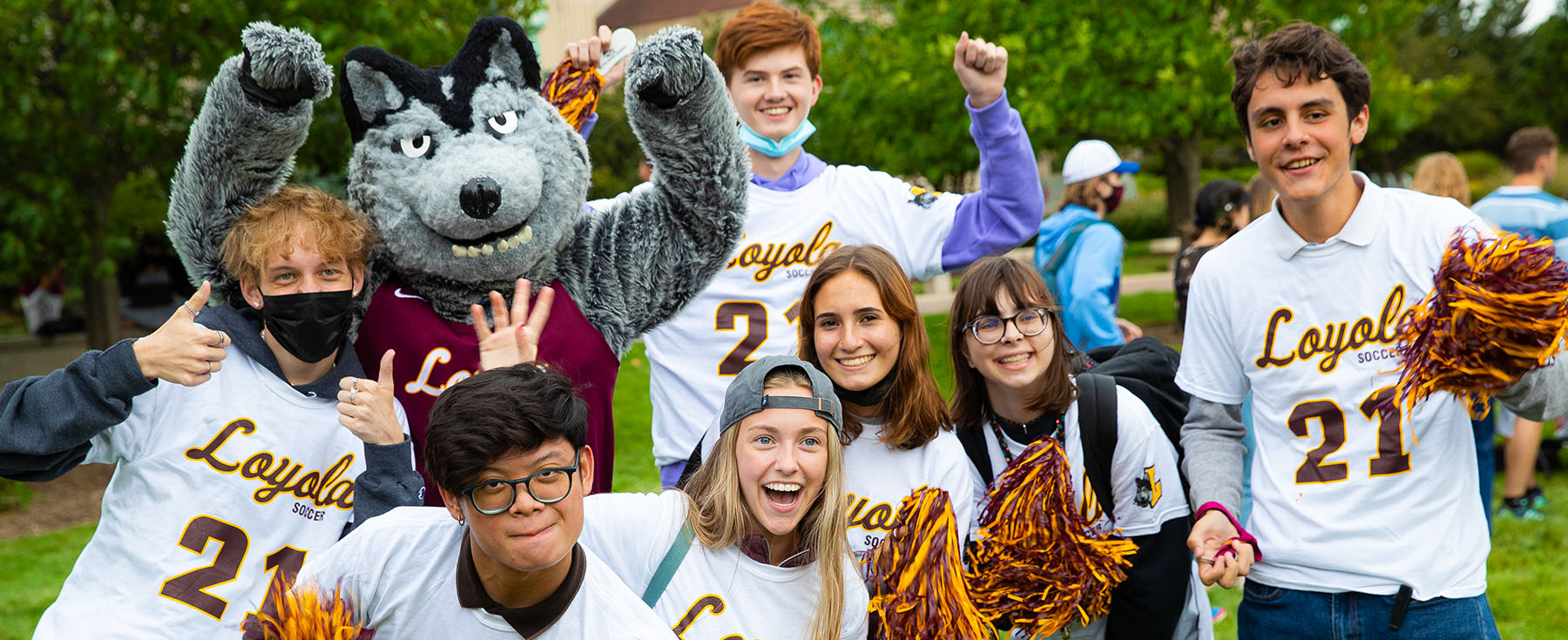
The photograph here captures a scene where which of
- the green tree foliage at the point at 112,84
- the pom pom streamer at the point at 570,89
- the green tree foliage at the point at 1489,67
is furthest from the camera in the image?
the green tree foliage at the point at 1489,67

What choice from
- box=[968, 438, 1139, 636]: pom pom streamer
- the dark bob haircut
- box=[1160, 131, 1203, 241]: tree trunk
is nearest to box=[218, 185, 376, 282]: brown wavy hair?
the dark bob haircut

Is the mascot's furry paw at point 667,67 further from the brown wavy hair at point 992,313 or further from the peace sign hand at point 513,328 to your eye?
the brown wavy hair at point 992,313

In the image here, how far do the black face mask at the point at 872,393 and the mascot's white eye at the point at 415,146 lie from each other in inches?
47.8

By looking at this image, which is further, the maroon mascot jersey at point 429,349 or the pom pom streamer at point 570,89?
the pom pom streamer at point 570,89

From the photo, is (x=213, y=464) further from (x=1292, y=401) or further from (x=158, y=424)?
(x=1292, y=401)

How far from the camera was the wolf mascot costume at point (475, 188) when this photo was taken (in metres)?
3.07

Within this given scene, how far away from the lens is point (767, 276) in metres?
3.90

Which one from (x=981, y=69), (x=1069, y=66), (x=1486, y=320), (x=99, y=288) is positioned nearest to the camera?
(x=1486, y=320)

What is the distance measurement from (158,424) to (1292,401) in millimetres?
2543

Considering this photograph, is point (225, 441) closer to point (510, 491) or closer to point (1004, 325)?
point (510, 491)

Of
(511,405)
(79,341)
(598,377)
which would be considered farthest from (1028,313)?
(79,341)

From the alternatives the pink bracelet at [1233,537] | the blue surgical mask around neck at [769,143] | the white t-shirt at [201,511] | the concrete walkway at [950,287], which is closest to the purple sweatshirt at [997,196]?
the blue surgical mask around neck at [769,143]

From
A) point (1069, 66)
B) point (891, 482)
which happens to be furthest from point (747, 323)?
point (1069, 66)

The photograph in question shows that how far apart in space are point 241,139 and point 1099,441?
2.23 m
